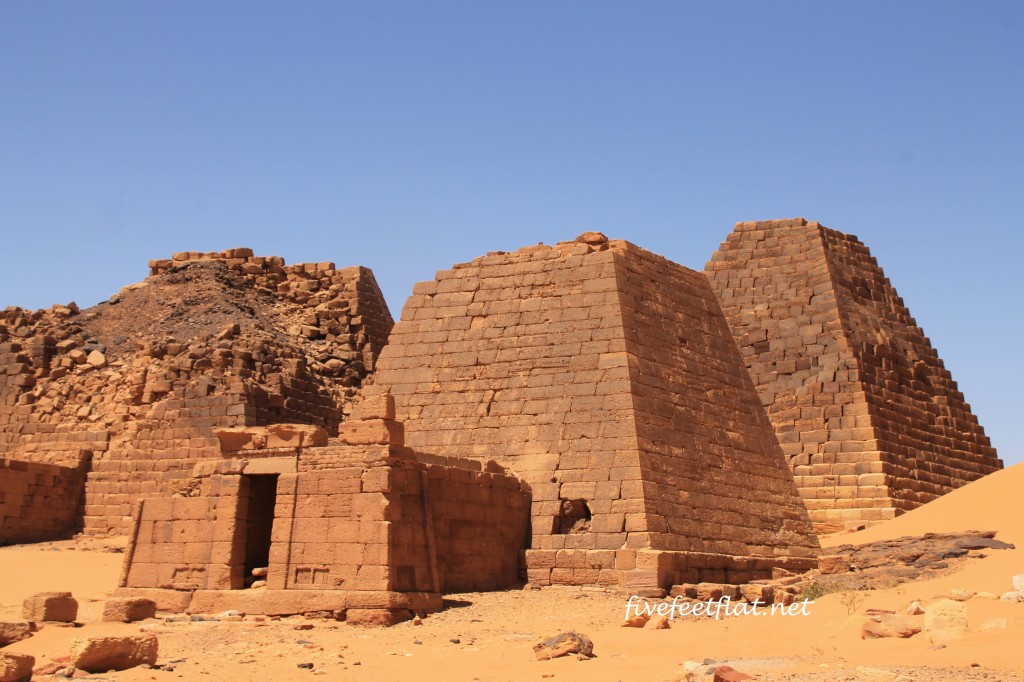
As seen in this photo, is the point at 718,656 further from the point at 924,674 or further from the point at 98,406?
the point at 98,406

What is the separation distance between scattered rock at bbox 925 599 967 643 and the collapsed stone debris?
427cm

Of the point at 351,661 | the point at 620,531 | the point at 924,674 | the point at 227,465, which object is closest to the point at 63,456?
the point at 227,465

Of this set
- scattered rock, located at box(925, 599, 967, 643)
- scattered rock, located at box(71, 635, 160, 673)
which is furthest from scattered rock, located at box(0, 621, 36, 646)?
scattered rock, located at box(925, 599, 967, 643)

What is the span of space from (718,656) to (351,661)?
304 centimetres

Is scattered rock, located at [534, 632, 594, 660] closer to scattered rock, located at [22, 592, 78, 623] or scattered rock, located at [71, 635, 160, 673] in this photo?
scattered rock, located at [71, 635, 160, 673]

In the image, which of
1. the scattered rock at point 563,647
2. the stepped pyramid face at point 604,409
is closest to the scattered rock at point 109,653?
the scattered rock at point 563,647

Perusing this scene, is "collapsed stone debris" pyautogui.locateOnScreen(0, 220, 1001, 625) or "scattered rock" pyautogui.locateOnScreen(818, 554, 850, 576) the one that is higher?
"collapsed stone debris" pyautogui.locateOnScreen(0, 220, 1001, 625)

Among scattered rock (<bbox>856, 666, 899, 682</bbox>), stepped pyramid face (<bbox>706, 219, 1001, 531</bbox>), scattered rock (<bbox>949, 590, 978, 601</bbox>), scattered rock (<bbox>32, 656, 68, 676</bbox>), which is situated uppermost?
stepped pyramid face (<bbox>706, 219, 1001, 531</bbox>)

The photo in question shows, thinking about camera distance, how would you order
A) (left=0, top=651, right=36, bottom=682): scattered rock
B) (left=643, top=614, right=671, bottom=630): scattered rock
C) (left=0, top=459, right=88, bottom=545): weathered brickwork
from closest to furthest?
1. (left=0, top=651, right=36, bottom=682): scattered rock
2. (left=643, top=614, right=671, bottom=630): scattered rock
3. (left=0, top=459, right=88, bottom=545): weathered brickwork

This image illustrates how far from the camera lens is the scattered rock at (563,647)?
11.1m

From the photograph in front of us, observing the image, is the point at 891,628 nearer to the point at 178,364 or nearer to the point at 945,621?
the point at 945,621

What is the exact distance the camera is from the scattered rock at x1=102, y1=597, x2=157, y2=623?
13039mm

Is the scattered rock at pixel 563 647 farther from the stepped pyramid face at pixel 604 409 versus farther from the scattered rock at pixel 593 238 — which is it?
the scattered rock at pixel 593 238

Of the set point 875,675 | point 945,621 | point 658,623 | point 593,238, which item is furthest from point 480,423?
point 875,675
